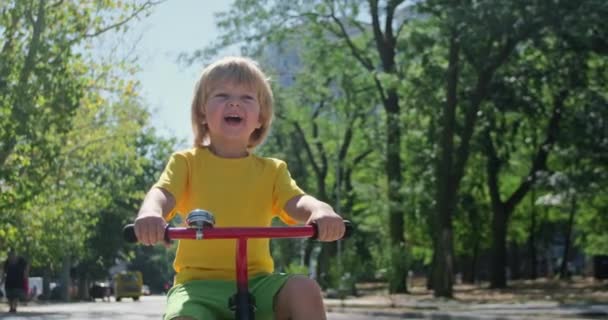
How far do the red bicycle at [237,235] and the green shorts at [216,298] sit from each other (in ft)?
0.24

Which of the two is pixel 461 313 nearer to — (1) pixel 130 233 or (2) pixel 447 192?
(2) pixel 447 192

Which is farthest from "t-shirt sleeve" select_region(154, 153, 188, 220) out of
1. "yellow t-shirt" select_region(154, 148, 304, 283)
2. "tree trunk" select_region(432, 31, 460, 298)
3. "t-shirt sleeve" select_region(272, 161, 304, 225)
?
"tree trunk" select_region(432, 31, 460, 298)

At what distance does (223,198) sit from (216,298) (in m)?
0.43

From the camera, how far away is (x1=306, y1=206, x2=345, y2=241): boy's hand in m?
3.56

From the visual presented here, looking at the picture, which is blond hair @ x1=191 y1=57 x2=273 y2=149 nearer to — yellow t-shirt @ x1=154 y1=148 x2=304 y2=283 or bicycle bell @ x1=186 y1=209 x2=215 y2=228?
yellow t-shirt @ x1=154 y1=148 x2=304 y2=283

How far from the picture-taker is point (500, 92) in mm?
32562

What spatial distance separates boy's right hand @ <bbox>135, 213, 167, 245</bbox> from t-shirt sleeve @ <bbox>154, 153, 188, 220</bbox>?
16.2 inches

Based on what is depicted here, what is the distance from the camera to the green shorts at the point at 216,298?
3443 millimetres

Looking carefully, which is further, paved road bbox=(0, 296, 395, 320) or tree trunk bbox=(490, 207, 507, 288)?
tree trunk bbox=(490, 207, 507, 288)

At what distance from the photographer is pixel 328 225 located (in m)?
3.57

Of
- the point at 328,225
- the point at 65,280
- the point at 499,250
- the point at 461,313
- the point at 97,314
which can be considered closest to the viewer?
the point at 328,225

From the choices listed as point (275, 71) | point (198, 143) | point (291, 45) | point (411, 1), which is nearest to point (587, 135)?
point (411, 1)

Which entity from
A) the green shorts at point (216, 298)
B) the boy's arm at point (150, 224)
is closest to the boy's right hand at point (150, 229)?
the boy's arm at point (150, 224)

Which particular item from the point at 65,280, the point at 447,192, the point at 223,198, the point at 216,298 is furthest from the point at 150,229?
the point at 65,280
